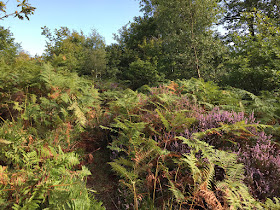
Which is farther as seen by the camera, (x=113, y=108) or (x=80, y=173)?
(x=113, y=108)

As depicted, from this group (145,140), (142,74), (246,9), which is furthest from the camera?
(246,9)

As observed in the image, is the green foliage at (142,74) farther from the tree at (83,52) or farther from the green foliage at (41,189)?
the green foliage at (41,189)

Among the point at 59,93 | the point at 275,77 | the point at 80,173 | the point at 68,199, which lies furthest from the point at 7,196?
the point at 275,77

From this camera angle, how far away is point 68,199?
1907mm

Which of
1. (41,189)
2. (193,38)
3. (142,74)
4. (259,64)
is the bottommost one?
(41,189)

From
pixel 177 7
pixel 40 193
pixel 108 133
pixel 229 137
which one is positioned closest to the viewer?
pixel 40 193

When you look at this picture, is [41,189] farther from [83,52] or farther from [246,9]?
[246,9]

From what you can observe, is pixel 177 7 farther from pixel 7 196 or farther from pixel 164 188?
pixel 7 196

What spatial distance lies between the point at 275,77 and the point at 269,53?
1075 millimetres

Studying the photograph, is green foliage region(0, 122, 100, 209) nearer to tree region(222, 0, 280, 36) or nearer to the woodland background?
the woodland background

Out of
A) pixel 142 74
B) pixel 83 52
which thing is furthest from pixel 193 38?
pixel 83 52

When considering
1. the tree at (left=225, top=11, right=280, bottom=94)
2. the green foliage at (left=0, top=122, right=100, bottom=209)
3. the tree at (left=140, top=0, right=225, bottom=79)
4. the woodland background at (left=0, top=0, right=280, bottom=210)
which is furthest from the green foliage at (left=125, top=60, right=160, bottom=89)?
the green foliage at (left=0, top=122, right=100, bottom=209)

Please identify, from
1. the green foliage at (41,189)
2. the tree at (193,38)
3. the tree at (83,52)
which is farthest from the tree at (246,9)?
the green foliage at (41,189)

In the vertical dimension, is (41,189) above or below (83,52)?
below
